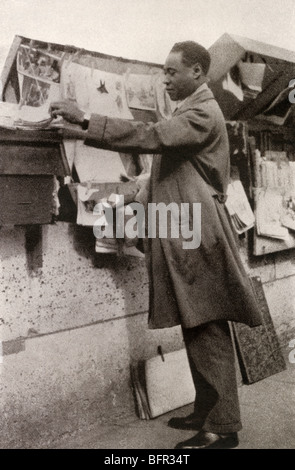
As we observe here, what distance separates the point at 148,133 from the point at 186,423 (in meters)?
1.38

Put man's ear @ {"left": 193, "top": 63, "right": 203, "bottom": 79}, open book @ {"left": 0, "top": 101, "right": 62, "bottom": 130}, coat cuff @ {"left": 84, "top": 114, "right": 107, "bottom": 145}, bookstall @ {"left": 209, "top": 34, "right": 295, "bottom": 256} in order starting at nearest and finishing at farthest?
coat cuff @ {"left": 84, "top": 114, "right": 107, "bottom": 145} → open book @ {"left": 0, "top": 101, "right": 62, "bottom": 130} → man's ear @ {"left": 193, "top": 63, "right": 203, "bottom": 79} → bookstall @ {"left": 209, "top": 34, "right": 295, "bottom": 256}

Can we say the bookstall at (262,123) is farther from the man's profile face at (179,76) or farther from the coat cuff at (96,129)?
the coat cuff at (96,129)

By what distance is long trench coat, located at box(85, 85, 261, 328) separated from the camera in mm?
2051

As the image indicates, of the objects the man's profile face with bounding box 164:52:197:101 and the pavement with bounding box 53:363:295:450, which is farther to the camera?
the pavement with bounding box 53:363:295:450

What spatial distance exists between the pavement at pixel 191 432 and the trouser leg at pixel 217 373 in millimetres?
212

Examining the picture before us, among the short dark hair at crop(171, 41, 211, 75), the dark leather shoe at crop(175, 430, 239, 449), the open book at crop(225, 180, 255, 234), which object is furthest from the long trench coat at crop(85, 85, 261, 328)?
the open book at crop(225, 180, 255, 234)

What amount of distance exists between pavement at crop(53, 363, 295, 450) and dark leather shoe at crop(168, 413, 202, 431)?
2cm

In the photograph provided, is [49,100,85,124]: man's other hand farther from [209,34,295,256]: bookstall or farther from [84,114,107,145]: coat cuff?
[209,34,295,256]: bookstall

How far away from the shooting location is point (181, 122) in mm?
1946

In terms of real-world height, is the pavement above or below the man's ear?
below

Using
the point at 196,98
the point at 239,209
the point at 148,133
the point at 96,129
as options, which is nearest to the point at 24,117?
the point at 96,129

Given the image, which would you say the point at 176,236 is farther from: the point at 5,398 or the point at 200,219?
the point at 5,398
